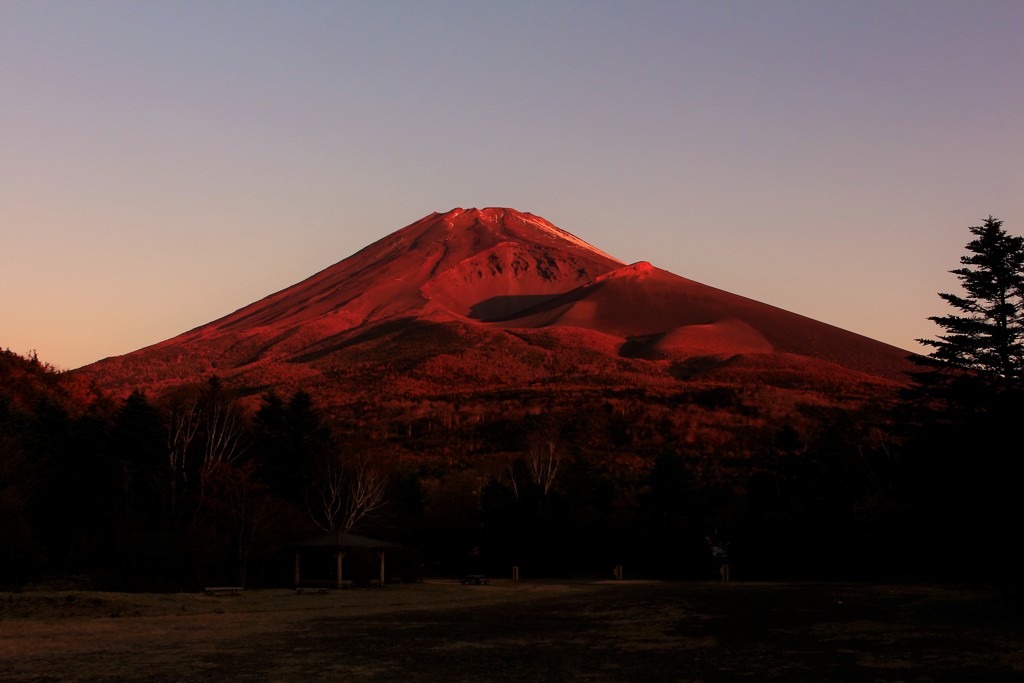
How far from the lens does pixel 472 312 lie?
613ft

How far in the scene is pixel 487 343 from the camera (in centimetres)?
12688

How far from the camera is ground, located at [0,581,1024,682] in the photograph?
579 inches

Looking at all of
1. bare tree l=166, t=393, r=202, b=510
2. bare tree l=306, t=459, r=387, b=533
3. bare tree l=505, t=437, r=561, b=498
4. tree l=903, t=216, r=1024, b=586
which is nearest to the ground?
tree l=903, t=216, r=1024, b=586

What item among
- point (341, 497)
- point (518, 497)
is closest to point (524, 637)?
point (341, 497)

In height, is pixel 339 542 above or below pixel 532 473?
below

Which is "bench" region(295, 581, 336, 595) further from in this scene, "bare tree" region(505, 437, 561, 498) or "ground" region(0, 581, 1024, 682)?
"bare tree" region(505, 437, 561, 498)

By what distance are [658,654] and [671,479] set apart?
3220 centimetres

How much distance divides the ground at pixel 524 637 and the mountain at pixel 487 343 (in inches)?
2971

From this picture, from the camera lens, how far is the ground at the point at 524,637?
48.2ft

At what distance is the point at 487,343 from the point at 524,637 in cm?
10754

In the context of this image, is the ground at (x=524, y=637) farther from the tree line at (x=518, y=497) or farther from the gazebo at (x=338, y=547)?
the gazebo at (x=338, y=547)

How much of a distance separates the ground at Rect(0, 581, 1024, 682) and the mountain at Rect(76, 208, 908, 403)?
248 feet

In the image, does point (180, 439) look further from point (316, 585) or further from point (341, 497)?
point (316, 585)

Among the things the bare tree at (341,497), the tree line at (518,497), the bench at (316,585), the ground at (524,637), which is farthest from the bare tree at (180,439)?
the ground at (524,637)
